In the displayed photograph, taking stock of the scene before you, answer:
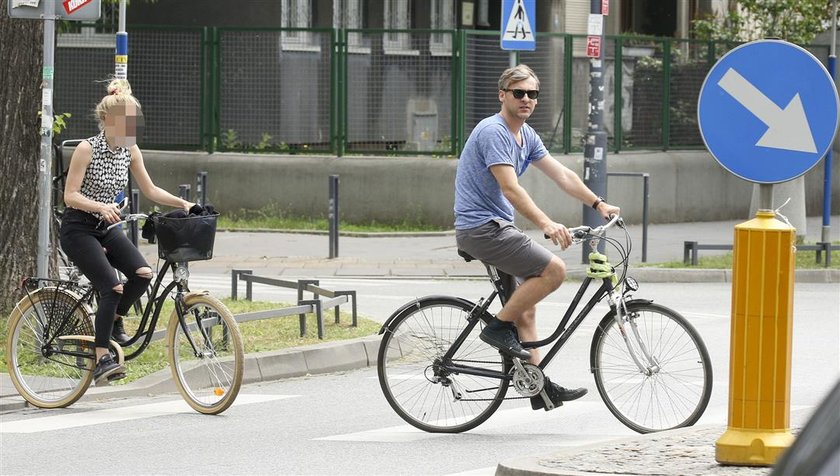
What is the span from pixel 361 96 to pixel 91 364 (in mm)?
13026

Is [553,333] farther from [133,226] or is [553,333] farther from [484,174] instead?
[133,226]

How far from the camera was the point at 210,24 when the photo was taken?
23.0 metres

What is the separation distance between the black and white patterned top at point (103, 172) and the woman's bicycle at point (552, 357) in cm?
182

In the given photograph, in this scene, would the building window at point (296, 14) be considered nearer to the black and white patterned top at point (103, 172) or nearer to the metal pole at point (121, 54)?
the metal pole at point (121, 54)

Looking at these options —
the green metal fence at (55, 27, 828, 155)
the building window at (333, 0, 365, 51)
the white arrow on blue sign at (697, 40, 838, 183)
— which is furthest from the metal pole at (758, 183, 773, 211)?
the building window at (333, 0, 365, 51)

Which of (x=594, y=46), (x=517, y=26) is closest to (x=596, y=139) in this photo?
(x=594, y=46)

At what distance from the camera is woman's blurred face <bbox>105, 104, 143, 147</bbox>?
7.98 metres

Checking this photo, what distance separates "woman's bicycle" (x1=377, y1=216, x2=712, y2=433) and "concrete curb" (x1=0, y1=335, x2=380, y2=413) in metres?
1.88

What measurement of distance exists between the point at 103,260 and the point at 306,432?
1.53 m

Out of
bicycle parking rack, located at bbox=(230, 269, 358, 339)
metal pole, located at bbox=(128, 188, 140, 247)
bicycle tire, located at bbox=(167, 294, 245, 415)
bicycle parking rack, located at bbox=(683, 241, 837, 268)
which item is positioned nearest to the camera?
bicycle tire, located at bbox=(167, 294, 245, 415)

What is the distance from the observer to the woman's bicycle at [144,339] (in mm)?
7855

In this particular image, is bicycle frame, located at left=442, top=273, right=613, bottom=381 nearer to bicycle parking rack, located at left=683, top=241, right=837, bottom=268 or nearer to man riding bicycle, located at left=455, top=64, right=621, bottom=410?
man riding bicycle, located at left=455, top=64, right=621, bottom=410

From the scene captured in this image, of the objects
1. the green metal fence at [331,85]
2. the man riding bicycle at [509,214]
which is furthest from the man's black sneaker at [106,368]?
the green metal fence at [331,85]

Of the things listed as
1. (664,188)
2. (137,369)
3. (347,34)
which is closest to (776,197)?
(664,188)
